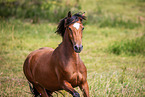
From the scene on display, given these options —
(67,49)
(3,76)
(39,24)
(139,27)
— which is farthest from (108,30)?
(67,49)

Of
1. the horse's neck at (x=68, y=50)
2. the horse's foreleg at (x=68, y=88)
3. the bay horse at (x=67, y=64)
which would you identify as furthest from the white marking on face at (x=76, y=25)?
the horse's foreleg at (x=68, y=88)

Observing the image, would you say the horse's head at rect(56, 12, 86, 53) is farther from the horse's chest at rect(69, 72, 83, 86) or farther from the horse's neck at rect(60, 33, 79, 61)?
the horse's chest at rect(69, 72, 83, 86)

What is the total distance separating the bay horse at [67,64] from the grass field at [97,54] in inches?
26.3

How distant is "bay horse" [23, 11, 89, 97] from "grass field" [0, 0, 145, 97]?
26.3 inches

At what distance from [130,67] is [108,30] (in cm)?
595

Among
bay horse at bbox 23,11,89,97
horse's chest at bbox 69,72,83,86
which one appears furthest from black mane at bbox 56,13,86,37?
horse's chest at bbox 69,72,83,86

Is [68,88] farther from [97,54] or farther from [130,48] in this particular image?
[130,48]

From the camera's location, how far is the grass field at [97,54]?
15.7 feet

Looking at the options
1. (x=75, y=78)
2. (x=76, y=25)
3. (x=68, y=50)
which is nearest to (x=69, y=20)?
(x=76, y=25)

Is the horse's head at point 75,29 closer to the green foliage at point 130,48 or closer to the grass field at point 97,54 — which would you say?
the grass field at point 97,54

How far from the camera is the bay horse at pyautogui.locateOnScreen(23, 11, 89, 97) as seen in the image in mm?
3266

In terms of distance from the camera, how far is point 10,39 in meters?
9.40

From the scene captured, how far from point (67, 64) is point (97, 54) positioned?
5.62 meters

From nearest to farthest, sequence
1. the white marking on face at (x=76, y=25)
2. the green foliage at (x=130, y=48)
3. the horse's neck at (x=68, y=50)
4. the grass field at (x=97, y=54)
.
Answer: the white marking on face at (x=76, y=25) → the horse's neck at (x=68, y=50) → the grass field at (x=97, y=54) → the green foliage at (x=130, y=48)
